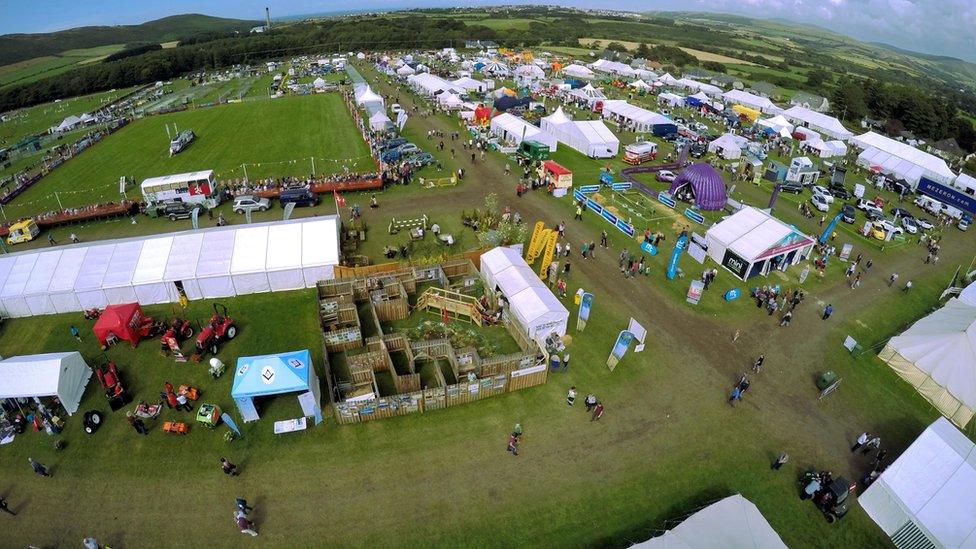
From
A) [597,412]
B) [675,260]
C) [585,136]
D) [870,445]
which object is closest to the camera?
[870,445]

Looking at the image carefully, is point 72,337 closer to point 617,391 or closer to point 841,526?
point 617,391

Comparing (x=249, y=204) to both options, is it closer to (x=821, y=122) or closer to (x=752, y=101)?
(x=821, y=122)

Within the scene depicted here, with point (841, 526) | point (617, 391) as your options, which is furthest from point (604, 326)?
point (841, 526)

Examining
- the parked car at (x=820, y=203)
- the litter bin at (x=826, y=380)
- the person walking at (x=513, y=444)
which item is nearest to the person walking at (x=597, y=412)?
the person walking at (x=513, y=444)

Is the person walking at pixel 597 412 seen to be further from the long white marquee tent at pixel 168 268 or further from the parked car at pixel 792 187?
the parked car at pixel 792 187

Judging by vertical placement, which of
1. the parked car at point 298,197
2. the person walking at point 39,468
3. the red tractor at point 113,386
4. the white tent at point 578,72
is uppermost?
the white tent at point 578,72

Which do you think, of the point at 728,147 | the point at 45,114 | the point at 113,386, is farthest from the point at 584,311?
the point at 45,114
